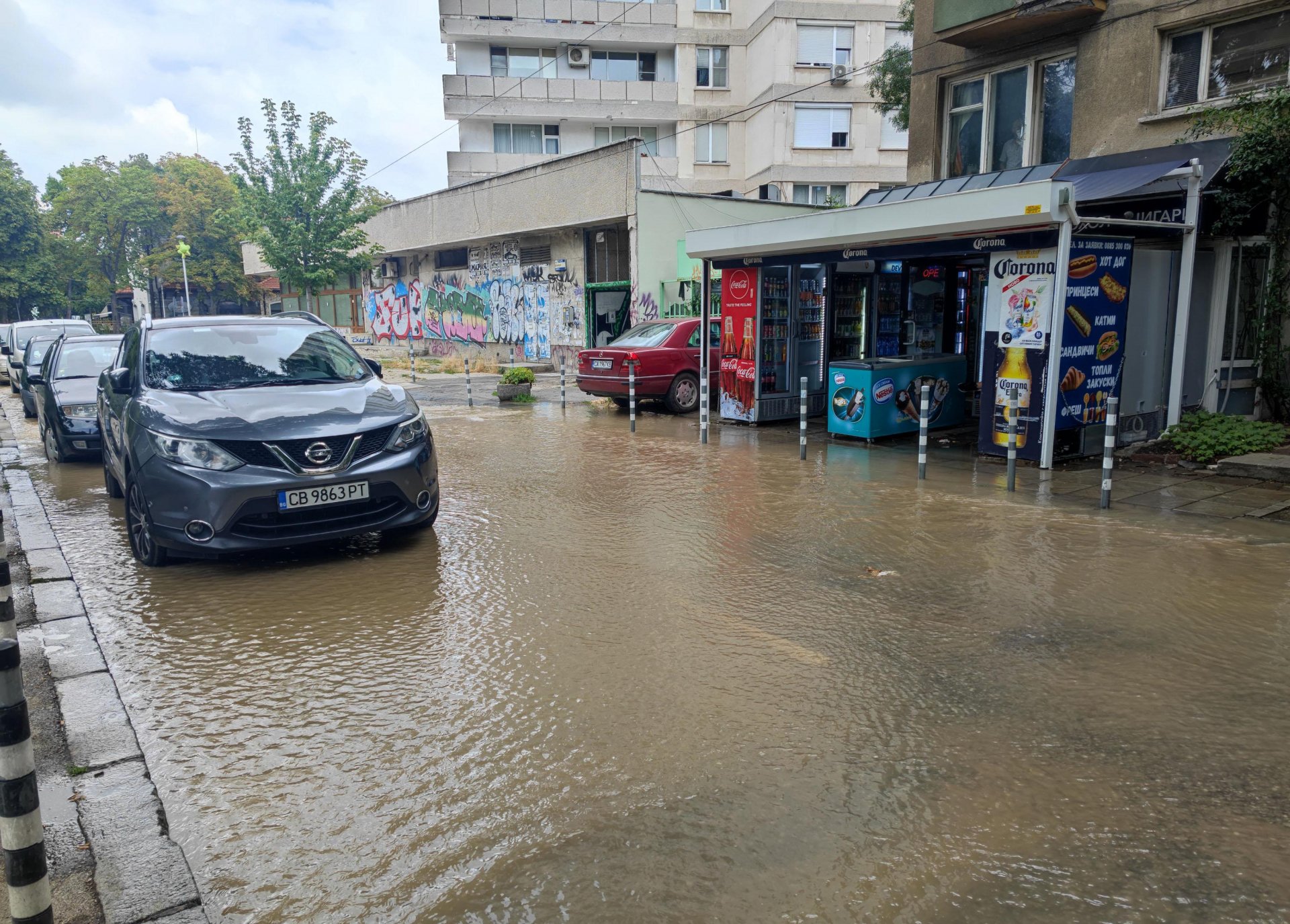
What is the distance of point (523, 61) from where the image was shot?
4025cm

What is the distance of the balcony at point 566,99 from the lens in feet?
129

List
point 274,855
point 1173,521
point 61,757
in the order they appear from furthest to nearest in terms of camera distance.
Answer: point 1173,521, point 61,757, point 274,855

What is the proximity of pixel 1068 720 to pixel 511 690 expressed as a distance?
2596mm

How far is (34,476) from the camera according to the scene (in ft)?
35.5

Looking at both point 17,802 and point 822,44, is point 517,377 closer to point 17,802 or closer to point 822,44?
point 17,802

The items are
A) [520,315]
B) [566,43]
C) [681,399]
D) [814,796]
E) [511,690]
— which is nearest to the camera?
[814,796]

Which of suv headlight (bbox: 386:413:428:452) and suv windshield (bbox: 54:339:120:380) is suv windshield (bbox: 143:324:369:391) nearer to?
suv headlight (bbox: 386:413:428:452)

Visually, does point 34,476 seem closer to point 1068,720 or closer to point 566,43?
point 1068,720

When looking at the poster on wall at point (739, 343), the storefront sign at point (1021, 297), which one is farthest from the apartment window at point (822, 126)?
the storefront sign at point (1021, 297)

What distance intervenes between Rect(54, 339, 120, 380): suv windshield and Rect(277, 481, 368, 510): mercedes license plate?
7.55 metres

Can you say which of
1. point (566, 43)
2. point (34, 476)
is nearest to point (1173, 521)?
point (34, 476)

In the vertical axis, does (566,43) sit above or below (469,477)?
→ above

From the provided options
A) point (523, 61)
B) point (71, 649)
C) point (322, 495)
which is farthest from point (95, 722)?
point (523, 61)

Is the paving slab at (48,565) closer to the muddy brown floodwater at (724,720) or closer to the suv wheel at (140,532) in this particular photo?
the muddy brown floodwater at (724,720)
